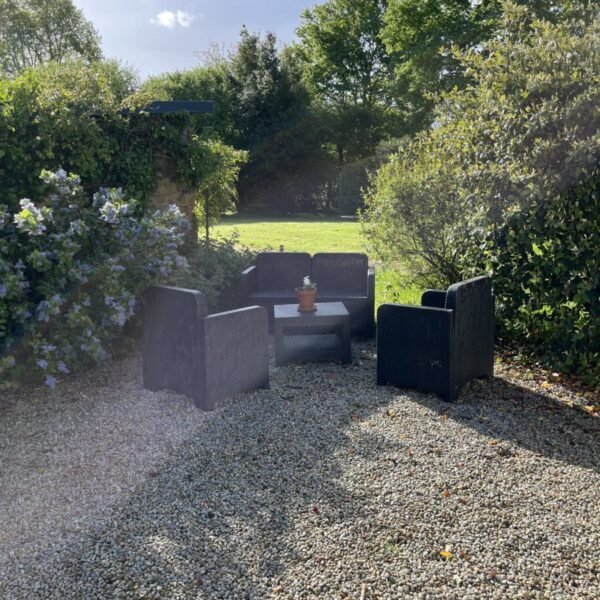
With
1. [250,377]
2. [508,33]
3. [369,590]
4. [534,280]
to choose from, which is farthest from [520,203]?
[369,590]

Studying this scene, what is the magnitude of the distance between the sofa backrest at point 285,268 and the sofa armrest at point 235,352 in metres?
2.16

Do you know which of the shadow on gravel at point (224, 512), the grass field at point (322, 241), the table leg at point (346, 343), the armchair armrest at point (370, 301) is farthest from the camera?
the grass field at point (322, 241)

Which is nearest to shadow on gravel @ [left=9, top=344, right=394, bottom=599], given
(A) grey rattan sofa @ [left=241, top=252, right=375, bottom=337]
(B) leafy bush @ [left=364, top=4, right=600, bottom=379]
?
(B) leafy bush @ [left=364, top=4, right=600, bottom=379]

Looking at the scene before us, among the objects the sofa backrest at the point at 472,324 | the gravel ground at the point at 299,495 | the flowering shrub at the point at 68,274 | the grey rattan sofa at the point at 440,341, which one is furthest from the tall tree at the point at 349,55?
the gravel ground at the point at 299,495

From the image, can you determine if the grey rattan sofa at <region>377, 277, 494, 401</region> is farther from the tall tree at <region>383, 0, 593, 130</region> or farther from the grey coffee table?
the tall tree at <region>383, 0, 593, 130</region>

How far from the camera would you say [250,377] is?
423 cm

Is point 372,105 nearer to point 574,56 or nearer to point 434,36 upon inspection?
point 434,36

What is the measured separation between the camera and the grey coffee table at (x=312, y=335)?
16.2ft

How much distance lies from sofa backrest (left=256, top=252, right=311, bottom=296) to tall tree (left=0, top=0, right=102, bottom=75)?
93.9 ft

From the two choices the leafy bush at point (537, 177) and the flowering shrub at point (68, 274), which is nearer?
the flowering shrub at point (68, 274)

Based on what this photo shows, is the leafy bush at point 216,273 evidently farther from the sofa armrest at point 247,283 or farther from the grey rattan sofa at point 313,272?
the grey rattan sofa at point 313,272

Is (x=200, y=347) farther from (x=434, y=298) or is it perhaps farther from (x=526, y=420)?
(x=526, y=420)

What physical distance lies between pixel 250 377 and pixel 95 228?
1.73 meters

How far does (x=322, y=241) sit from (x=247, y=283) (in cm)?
899
